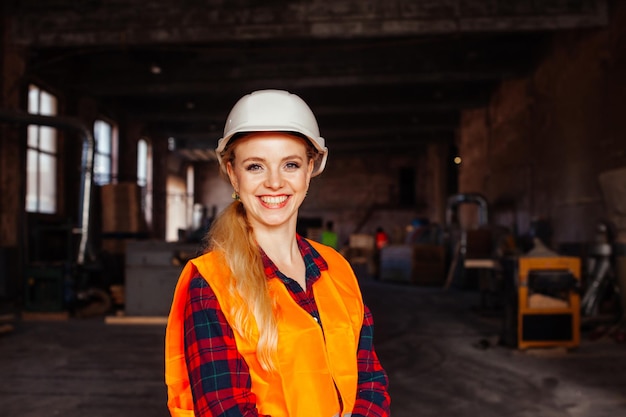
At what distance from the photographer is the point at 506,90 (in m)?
13.5

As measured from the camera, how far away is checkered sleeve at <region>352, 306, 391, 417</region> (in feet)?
4.92

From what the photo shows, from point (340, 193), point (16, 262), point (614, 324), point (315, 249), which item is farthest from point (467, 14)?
point (340, 193)

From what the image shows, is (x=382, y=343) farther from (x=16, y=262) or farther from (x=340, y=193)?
(x=340, y=193)

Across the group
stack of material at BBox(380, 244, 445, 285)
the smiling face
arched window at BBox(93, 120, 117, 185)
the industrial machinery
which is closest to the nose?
the smiling face

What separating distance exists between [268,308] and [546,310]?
4.93 metres

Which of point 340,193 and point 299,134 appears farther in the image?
point 340,193

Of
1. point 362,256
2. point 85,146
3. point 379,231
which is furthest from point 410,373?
point 362,256

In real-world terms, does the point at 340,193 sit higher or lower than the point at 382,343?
higher

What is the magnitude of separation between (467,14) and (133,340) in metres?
6.67

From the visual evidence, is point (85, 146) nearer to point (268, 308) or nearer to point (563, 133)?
point (563, 133)

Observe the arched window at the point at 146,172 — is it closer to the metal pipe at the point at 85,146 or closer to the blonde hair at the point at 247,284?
the metal pipe at the point at 85,146

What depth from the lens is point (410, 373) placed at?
4.68m

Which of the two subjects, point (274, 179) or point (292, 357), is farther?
point (274, 179)

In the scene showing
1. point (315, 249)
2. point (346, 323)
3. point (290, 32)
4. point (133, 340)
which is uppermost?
point (290, 32)
